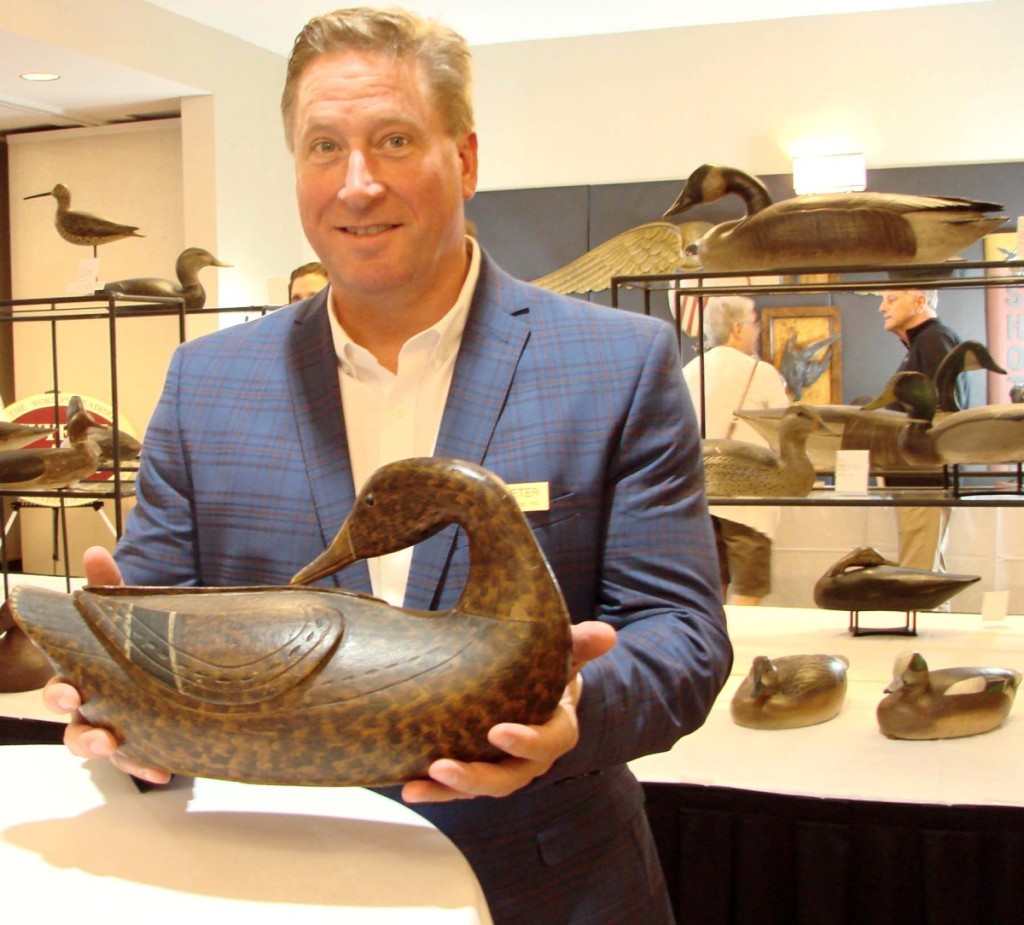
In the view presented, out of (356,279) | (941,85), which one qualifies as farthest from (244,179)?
(356,279)

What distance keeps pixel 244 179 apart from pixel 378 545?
5199 millimetres

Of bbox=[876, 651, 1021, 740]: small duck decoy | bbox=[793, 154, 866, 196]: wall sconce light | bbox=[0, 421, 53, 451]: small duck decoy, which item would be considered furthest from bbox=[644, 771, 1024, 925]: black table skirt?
bbox=[793, 154, 866, 196]: wall sconce light

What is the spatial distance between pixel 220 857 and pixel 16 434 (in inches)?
112

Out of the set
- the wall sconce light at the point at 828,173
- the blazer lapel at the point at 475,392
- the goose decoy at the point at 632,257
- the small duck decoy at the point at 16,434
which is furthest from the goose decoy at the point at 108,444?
the wall sconce light at the point at 828,173

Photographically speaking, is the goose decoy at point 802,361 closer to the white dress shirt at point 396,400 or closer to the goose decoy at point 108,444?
the goose decoy at point 108,444

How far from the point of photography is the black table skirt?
6.50 feet

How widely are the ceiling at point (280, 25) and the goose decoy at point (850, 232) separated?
2.88m

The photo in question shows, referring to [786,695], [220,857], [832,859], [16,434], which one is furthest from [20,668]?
[220,857]

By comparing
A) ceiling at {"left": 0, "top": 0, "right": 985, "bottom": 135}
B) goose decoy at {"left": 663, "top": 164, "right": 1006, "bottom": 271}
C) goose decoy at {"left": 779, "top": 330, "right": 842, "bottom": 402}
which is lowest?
goose decoy at {"left": 779, "top": 330, "right": 842, "bottom": 402}

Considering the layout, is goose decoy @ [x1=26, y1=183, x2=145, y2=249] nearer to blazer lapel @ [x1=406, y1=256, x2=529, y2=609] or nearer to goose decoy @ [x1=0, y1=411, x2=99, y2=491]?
goose decoy @ [x1=0, y1=411, x2=99, y2=491]

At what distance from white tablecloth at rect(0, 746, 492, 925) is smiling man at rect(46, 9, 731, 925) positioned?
0.18 meters

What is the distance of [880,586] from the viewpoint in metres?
2.89

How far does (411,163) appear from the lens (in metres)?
1.18

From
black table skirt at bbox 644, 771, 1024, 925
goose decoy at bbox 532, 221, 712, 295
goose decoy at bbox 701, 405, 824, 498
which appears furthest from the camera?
goose decoy at bbox 532, 221, 712, 295
